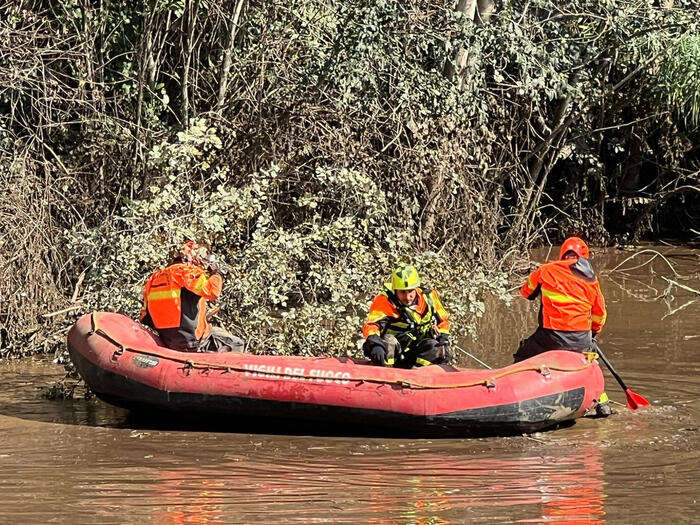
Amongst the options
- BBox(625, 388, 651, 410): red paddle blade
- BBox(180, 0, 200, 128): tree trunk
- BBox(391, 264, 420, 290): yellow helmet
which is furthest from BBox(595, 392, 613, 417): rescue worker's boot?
BBox(180, 0, 200, 128): tree trunk

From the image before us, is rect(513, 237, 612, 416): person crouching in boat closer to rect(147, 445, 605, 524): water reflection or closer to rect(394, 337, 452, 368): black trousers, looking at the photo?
rect(394, 337, 452, 368): black trousers

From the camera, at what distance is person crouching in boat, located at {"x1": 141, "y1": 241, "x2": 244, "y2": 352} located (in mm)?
9391

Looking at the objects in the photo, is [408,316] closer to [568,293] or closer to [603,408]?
[568,293]

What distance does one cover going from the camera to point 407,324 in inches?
373

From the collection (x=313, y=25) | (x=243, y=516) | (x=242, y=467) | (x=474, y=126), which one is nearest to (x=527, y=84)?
(x=474, y=126)

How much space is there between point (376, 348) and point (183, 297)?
157cm

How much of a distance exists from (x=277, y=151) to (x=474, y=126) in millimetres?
3023

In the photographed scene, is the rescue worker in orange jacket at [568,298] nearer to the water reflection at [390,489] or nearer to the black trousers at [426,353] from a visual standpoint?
the black trousers at [426,353]

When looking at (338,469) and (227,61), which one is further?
(227,61)

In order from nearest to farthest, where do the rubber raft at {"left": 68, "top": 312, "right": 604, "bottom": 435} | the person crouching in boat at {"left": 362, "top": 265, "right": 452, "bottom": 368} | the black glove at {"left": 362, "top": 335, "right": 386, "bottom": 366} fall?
the rubber raft at {"left": 68, "top": 312, "right": 604, "bottom": 435}, the black glove at {"left": 362, "top": 335, "right": 386, "bottom": 366}, the person crouching in boat at {"left": 362, "top": 265, "right": 452, "bottom": 368}

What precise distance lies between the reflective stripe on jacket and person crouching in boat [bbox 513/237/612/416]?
68 centimetres

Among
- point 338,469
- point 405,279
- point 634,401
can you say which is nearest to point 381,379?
point 405,279

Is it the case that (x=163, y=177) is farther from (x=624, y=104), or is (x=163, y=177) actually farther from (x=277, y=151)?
(x=624, y=104)

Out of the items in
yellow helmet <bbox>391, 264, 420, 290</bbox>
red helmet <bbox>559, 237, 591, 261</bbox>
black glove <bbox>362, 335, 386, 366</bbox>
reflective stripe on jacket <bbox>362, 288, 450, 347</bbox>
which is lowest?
black glove <bbox>362, 335, 386, 366</bbox>
